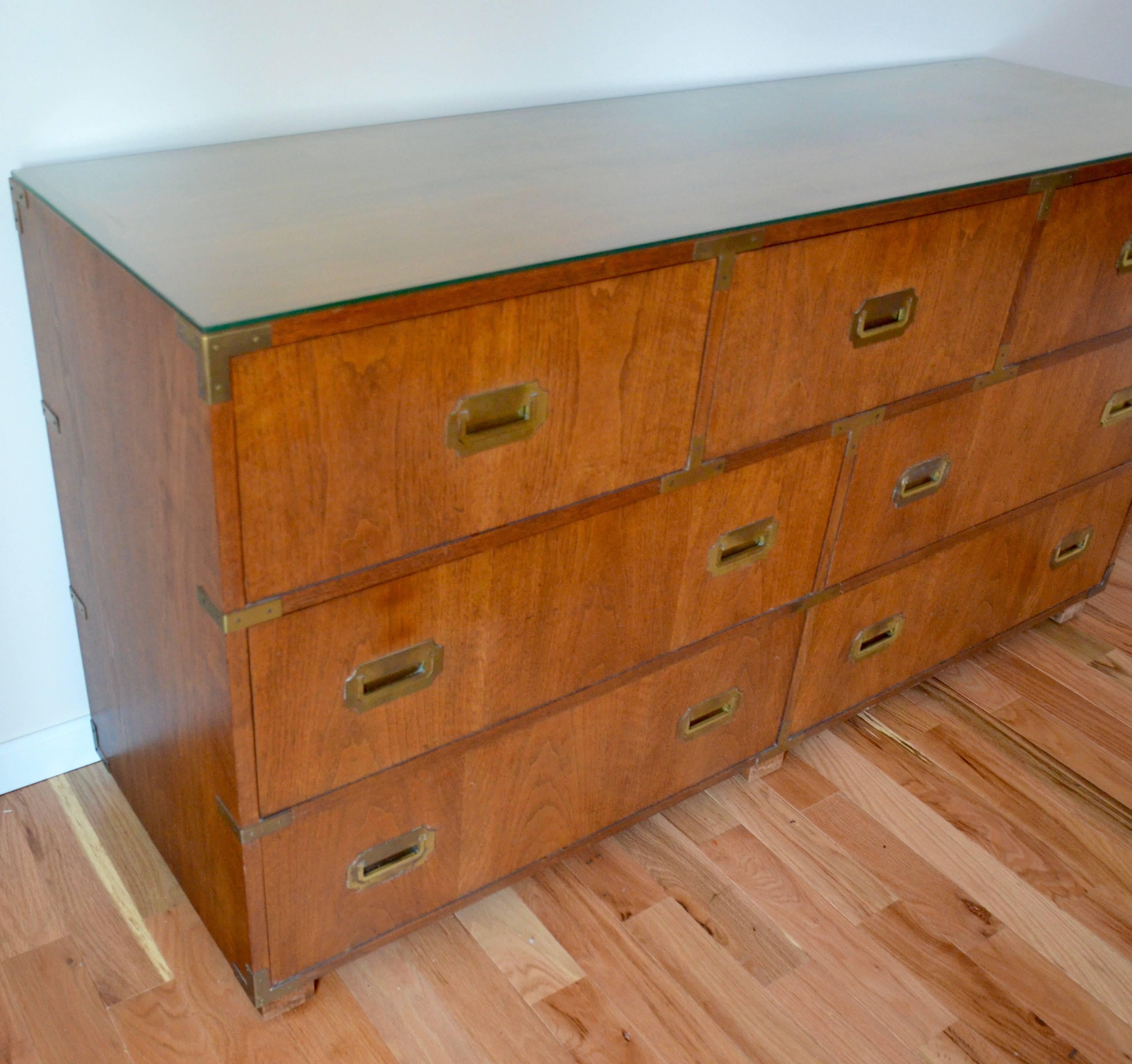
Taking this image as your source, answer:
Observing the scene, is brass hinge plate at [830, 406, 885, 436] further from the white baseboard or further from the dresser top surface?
the white baseboard

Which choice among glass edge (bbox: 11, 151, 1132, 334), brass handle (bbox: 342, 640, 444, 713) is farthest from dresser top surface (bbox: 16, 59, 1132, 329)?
brass handle (bbox: 342, 640, 444, 713)

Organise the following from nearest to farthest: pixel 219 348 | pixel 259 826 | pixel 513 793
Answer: pixel 219 348, pixel 259 826, pixel 513 793

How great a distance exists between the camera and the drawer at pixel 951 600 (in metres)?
1.65

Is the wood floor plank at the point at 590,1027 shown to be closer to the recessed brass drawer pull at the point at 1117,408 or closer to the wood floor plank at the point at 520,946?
the wood floor plank at the point at 520,946

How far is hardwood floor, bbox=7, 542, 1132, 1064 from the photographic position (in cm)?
134

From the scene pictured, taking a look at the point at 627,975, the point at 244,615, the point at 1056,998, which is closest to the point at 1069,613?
the point at 1056,998

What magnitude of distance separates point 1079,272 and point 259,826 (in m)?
1.19

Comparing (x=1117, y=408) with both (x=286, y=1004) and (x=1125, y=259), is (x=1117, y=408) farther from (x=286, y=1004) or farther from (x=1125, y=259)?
(x=286, y=1004)

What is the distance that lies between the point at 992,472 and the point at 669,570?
0.58m

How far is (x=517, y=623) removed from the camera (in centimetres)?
123

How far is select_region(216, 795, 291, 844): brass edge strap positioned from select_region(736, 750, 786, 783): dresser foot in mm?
728

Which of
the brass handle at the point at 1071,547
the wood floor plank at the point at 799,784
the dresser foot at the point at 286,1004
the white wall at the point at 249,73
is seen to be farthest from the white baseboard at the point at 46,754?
the brass handle at the point at 1071,547

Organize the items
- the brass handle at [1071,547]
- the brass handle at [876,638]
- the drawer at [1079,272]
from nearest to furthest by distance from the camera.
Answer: the drawer at [1079,272] < the brass handle at [876,638] < the brass handle at [1071,547]

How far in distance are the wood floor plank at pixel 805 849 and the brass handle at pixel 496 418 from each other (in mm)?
792
